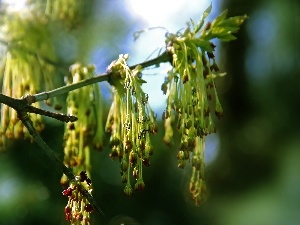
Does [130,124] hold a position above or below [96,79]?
below

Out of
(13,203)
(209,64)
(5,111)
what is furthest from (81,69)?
(13,203)

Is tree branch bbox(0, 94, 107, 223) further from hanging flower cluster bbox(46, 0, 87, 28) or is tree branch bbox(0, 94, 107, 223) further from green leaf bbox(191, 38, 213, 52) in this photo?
hanging flower cluster bbox(46, 0, 87, 28)

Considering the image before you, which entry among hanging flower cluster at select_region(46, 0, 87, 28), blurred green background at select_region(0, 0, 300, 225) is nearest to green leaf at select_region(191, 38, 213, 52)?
hanging flower cluster at select_region(46, 0, 87, 28)

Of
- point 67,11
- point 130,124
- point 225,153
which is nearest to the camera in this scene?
point 130,124

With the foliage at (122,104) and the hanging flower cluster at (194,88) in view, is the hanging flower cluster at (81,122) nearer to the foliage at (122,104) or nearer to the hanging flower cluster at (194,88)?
the foliage at (122,104)

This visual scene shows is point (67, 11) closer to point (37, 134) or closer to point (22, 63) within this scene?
point (22, 63)

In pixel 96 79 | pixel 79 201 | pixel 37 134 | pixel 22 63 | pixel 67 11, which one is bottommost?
pixel 79 201

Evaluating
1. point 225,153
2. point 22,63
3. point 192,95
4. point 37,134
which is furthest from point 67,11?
point 225,153
